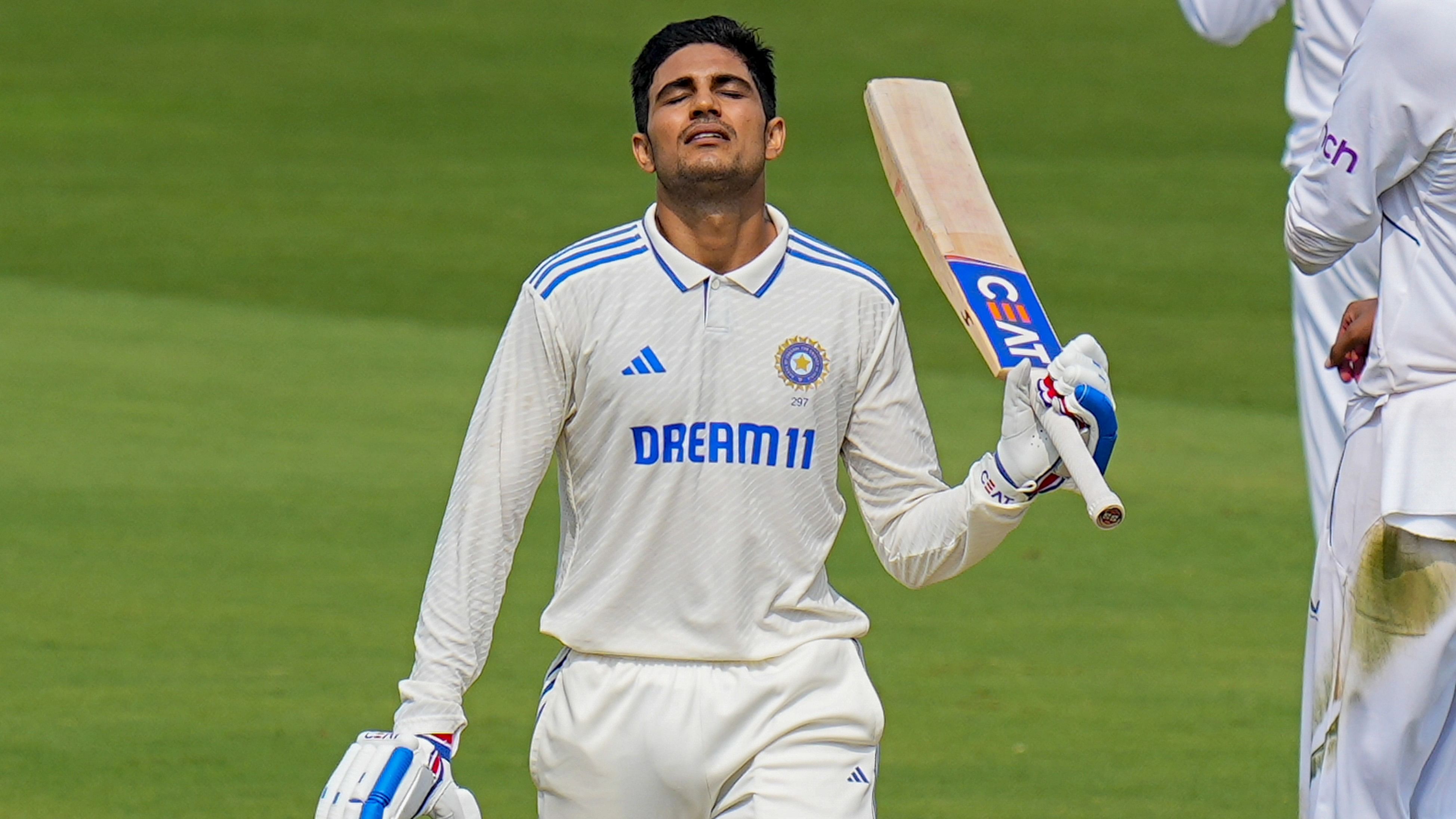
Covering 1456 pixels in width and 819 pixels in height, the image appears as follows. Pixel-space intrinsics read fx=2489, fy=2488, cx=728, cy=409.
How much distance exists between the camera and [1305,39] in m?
4.43

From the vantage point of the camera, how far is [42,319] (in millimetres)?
10922

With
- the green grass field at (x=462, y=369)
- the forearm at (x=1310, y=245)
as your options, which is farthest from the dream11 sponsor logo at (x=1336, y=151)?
the green grass field at (x=462, y=369)

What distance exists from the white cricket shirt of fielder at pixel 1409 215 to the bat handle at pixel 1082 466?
0.44m

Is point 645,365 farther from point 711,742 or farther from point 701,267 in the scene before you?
point 711,742

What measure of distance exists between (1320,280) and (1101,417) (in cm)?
110

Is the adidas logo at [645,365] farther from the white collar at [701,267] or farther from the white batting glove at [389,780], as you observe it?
the white batting glove at [389,780]

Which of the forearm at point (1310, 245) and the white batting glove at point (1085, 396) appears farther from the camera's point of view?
the forearm at point (1310, 245)

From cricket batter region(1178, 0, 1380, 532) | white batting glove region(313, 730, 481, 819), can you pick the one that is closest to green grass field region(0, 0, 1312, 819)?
cricket batter region(1178, 0, 1380, 532)

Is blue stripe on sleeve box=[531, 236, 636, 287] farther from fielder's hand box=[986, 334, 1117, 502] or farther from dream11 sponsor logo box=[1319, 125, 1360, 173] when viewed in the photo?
dream11 sponsor logo box=[1319, 125, 1360, 173]

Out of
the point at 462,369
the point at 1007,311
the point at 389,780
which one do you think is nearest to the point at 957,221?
the point at 1007,311

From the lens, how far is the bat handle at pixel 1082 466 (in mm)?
3256

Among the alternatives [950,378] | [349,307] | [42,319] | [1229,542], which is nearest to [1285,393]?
[950,378]

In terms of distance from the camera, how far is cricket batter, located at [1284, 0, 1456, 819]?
3.44 metres

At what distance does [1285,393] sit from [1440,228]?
7.23m
